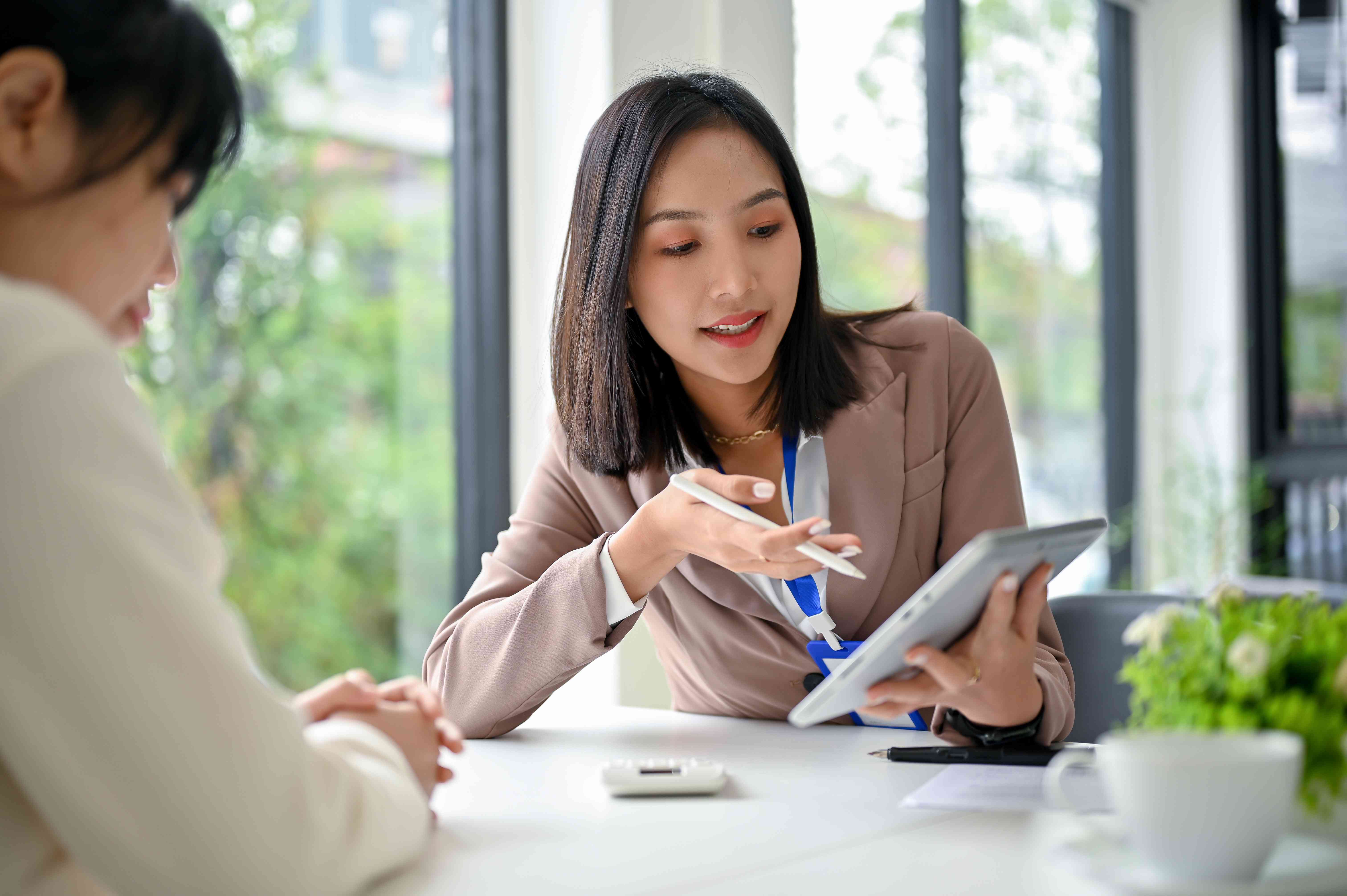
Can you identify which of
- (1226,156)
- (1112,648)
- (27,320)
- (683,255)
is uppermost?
(1226,156)

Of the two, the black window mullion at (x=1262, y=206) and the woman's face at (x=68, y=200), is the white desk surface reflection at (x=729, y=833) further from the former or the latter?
the black window mullion at (x=1262, y=206)

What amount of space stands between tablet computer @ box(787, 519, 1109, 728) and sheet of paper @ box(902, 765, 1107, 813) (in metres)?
0.10

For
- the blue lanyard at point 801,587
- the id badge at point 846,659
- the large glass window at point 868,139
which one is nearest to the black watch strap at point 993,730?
the id badge at point 846,659

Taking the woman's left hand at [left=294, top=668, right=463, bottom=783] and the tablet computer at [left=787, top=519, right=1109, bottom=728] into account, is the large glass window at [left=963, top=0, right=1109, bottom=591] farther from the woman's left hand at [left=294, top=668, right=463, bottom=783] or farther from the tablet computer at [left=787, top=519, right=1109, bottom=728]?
the woman's left hand at [left=294, top=668, right=463, bottom=783]

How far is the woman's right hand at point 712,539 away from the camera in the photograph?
1.15 metres

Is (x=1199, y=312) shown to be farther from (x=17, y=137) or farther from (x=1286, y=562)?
(x=17, y=137)

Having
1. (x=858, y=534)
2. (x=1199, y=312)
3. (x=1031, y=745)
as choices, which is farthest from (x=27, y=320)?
Answer: (x=1199, y=312)

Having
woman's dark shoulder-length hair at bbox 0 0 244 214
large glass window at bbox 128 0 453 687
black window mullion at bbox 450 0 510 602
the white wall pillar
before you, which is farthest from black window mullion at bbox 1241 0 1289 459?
woman's dark shoulder-length hair at bbox 0 0 244 214

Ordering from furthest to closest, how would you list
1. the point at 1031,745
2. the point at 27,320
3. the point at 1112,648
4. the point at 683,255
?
the point at 1112,648, the point at 683,255, the point at 1031,745, the point at 27,320

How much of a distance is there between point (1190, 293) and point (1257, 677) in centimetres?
412

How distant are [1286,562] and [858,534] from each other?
340 cm

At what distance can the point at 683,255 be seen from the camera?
5.05ft

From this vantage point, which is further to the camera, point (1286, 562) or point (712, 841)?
point (1286, 562)

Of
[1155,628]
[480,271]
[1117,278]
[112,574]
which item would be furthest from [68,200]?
[1117,278]
